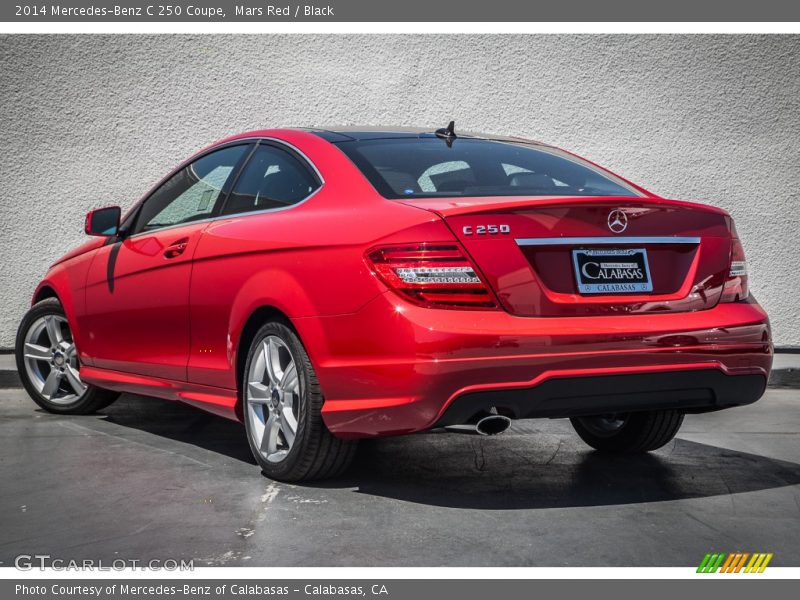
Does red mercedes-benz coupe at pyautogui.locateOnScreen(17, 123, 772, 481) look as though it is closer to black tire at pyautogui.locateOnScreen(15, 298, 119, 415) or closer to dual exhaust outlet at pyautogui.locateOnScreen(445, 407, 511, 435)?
dual exhaust outlet at pyautogui.locateOnScreen(445, 407, 511, 435)

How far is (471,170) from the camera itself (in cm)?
475

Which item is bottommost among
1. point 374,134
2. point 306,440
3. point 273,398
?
point 306,440

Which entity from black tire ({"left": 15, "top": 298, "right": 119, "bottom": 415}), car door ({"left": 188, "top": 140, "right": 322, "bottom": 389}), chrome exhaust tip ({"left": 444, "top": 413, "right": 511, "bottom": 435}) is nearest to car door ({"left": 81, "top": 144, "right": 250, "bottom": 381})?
car door ({"left": 188, "top": 140, "right": 322, "bottom": 389})

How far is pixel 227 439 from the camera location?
6.08 metres

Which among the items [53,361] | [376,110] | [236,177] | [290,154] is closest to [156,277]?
[236,177]

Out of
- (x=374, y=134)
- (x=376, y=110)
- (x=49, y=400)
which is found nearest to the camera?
(x=374, y=134)

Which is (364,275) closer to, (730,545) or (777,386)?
(730,545)

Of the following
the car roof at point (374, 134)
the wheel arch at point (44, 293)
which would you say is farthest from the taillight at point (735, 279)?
the wheel arch at point (44, 293)

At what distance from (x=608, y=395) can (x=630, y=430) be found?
4.94 ft

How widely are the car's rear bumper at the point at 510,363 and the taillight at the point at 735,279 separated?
9 centimetres

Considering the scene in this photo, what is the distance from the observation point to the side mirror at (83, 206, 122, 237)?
6387 millimetres

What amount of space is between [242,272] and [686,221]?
6.23 ft

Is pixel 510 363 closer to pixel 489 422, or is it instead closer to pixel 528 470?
pixel 489 422

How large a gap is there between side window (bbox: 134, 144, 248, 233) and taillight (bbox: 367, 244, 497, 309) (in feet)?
5.73
